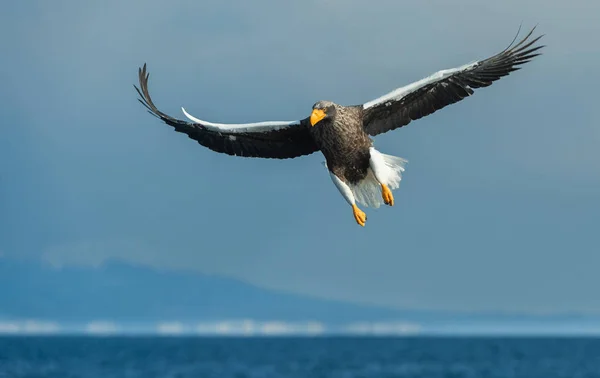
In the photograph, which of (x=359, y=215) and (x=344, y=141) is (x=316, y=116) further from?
(x=359, y=215)

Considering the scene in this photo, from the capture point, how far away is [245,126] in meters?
18.4

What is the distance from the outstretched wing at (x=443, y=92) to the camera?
17656mm

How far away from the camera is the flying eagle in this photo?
17297mm

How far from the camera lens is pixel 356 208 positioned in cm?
1786

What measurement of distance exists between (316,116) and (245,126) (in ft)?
6.01
